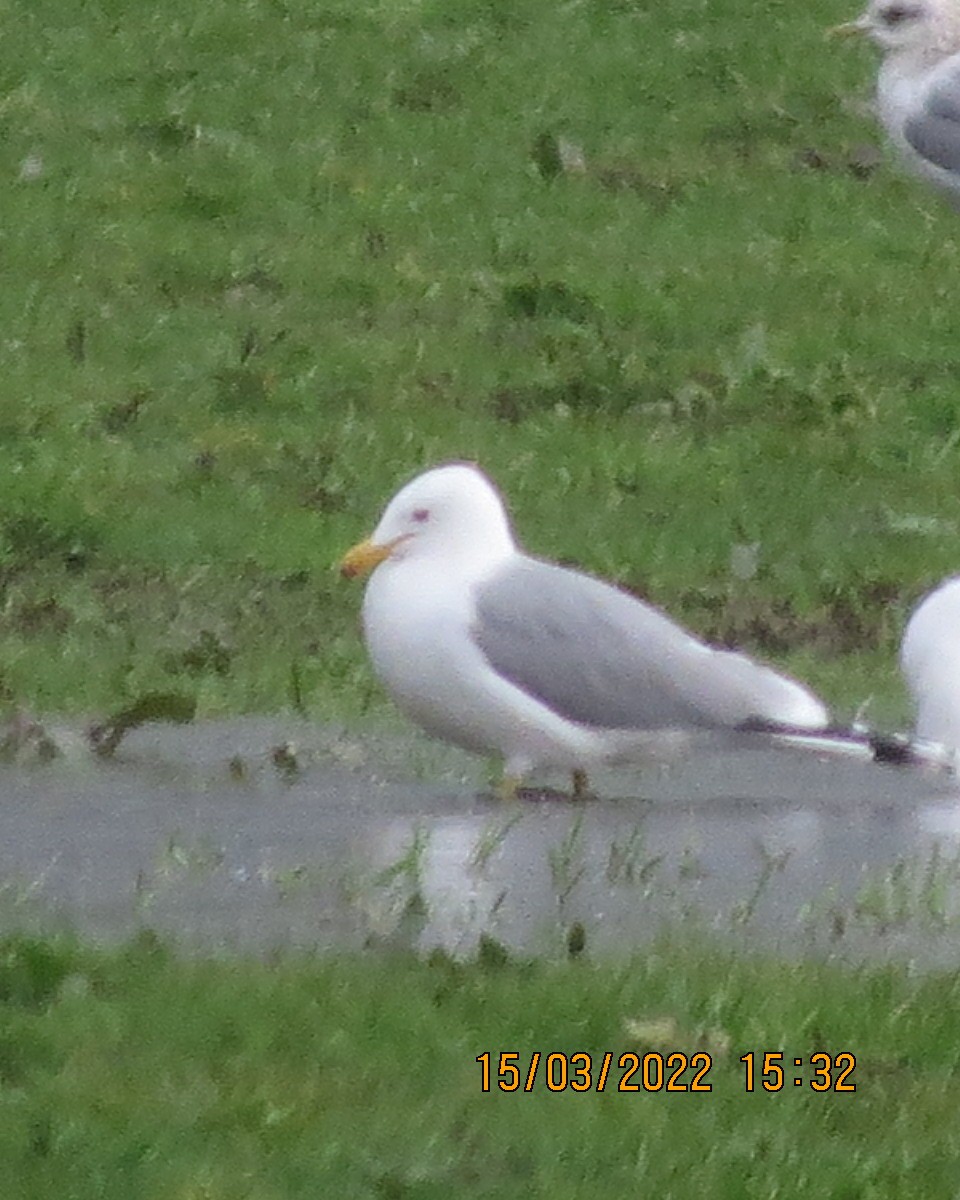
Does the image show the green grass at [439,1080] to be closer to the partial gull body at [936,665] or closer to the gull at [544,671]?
the gull at [544,671]

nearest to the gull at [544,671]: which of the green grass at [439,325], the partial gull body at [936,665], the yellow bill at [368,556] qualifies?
the yellow bill at [368,556]

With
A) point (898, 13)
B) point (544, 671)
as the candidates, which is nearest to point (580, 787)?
point (544, 671)

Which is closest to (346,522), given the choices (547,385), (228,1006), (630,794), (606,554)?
(606,554)

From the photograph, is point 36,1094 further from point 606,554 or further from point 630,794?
point 606,554

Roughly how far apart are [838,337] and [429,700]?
17.5 ft

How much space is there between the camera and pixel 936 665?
291 inches

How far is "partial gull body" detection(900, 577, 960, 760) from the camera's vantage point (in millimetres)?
7242

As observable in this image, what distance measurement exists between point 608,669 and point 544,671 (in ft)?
0.44

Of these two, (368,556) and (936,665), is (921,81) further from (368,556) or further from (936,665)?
(368,556)

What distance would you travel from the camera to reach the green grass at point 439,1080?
4.39m

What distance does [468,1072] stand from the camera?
4.73 meters
